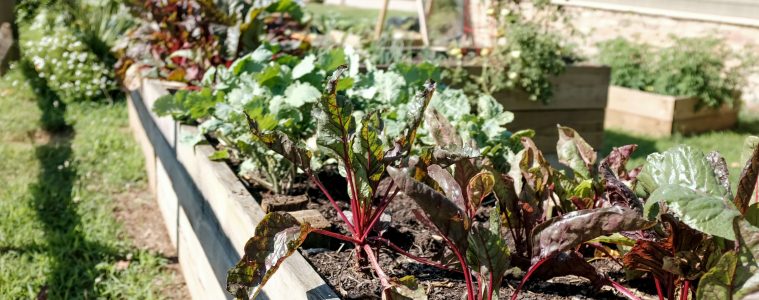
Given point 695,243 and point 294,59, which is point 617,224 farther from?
point 294,59

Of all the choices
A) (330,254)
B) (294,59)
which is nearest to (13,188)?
(294,59)

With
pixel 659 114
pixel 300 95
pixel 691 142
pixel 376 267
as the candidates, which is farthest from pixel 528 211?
pixel 659 114

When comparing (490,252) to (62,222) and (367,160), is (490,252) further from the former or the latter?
(62,222)

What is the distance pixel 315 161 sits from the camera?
273 cm

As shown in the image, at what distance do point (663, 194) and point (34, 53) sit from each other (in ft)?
22.1

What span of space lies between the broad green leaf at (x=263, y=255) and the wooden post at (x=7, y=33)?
357cm

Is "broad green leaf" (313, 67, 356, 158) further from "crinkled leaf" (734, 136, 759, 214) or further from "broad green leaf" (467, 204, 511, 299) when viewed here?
"crinkled leaf" (734, 136, 759, 214)

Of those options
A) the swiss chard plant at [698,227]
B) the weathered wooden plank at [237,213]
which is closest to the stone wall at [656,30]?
the weathered wooden plank at [237,213]

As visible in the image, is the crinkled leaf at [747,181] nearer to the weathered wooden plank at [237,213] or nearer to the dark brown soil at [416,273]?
the dark brown soil at [416,273]

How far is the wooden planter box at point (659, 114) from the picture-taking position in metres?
6.62

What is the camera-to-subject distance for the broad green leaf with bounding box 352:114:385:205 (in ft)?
6.30

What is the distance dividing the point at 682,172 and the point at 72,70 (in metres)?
6.00

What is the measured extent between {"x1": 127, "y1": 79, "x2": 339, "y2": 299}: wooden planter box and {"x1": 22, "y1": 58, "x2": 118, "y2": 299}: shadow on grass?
42 centimetres

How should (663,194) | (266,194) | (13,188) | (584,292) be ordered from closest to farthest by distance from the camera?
(663,194)
(584,292)
(266,194)
(13,188)
